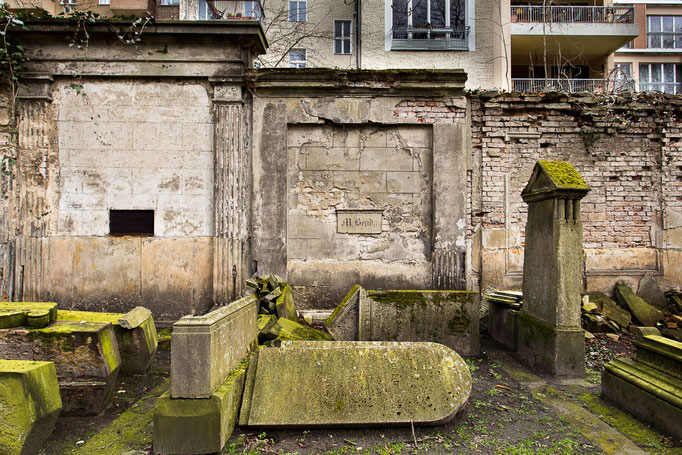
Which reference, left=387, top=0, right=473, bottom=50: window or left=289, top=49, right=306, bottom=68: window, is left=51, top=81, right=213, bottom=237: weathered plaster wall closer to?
left=289, top=49, right=306, bottom=68: window

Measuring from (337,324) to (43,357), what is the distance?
117 inches

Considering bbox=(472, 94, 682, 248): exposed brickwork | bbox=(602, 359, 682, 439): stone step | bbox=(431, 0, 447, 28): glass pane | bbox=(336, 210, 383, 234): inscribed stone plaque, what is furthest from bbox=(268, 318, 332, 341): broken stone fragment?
bbox=(431, 0, 447, 28): glass pane

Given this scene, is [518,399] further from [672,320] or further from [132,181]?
[132,181]

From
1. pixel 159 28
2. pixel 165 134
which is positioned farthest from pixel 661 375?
pixel 159 28

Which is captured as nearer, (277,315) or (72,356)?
(72,356)

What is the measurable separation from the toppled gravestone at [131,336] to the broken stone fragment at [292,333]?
1.38 m

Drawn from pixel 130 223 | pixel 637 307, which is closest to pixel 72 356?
pixel 130 223

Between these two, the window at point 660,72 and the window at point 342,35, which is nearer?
the window at point 342,35

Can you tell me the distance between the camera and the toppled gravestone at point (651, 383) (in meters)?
2.88

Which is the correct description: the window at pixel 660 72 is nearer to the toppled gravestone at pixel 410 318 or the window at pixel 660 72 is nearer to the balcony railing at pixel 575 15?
the balcony railing at pixel 575 15

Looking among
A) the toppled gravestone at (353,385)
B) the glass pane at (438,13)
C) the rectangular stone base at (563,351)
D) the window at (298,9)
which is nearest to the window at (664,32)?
the glass pane at (438,13)

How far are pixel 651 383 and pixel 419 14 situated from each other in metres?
13.1

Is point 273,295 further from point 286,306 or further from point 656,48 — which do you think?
point 656,48

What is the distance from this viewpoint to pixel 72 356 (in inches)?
133
